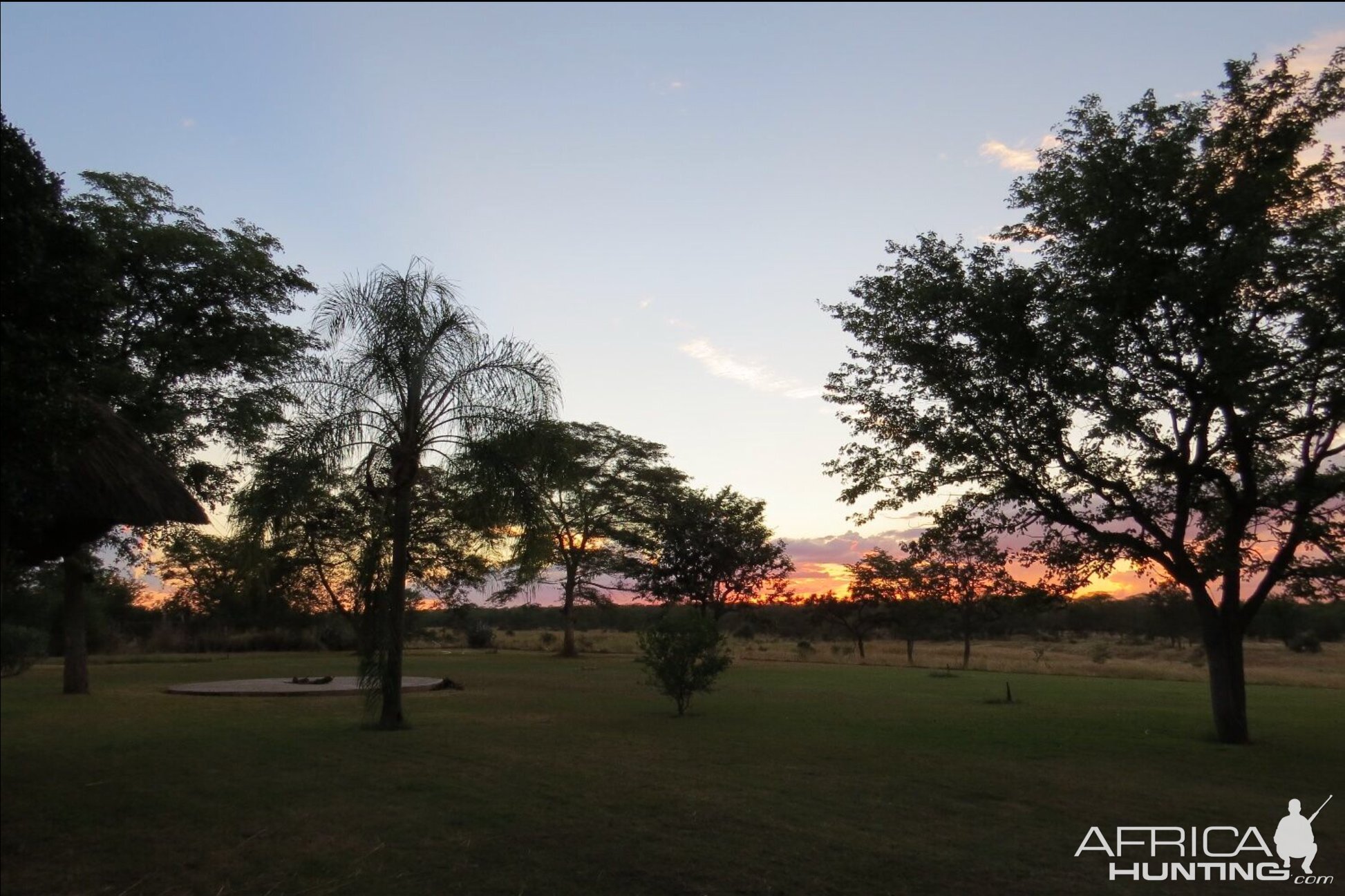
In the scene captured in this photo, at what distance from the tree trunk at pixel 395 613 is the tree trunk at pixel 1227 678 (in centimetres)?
1186

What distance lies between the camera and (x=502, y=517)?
13.4 m

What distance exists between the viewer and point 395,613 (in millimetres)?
13328

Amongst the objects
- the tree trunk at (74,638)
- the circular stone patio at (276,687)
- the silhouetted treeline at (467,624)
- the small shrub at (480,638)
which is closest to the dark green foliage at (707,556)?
the silhouetted treeline at (467,624)

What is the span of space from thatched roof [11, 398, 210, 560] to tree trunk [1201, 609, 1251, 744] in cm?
1346

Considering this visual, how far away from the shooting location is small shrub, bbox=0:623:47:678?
67.6ft

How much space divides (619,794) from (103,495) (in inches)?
209

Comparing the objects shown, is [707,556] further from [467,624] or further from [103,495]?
[103,495]

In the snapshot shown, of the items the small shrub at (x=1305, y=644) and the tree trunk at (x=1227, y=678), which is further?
the small shrub at (x=1305, y=644)

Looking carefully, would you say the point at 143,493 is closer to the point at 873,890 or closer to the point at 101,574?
the point at 873,890

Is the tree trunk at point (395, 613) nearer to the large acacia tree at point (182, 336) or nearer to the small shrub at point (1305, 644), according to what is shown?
the large acacia tree at point (182, 336)

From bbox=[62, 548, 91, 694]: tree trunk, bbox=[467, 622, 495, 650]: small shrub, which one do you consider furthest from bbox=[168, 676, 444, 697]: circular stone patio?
bbox=[467, 622, 495, 650]: small shrub

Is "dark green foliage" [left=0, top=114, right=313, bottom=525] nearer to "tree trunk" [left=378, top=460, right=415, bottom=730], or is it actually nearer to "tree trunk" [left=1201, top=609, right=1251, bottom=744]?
"tree trunk" [left=378, top=460, right=415, bottom=730]

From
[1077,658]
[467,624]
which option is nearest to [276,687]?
[467,624]

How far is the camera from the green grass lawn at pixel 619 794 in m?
6.28
